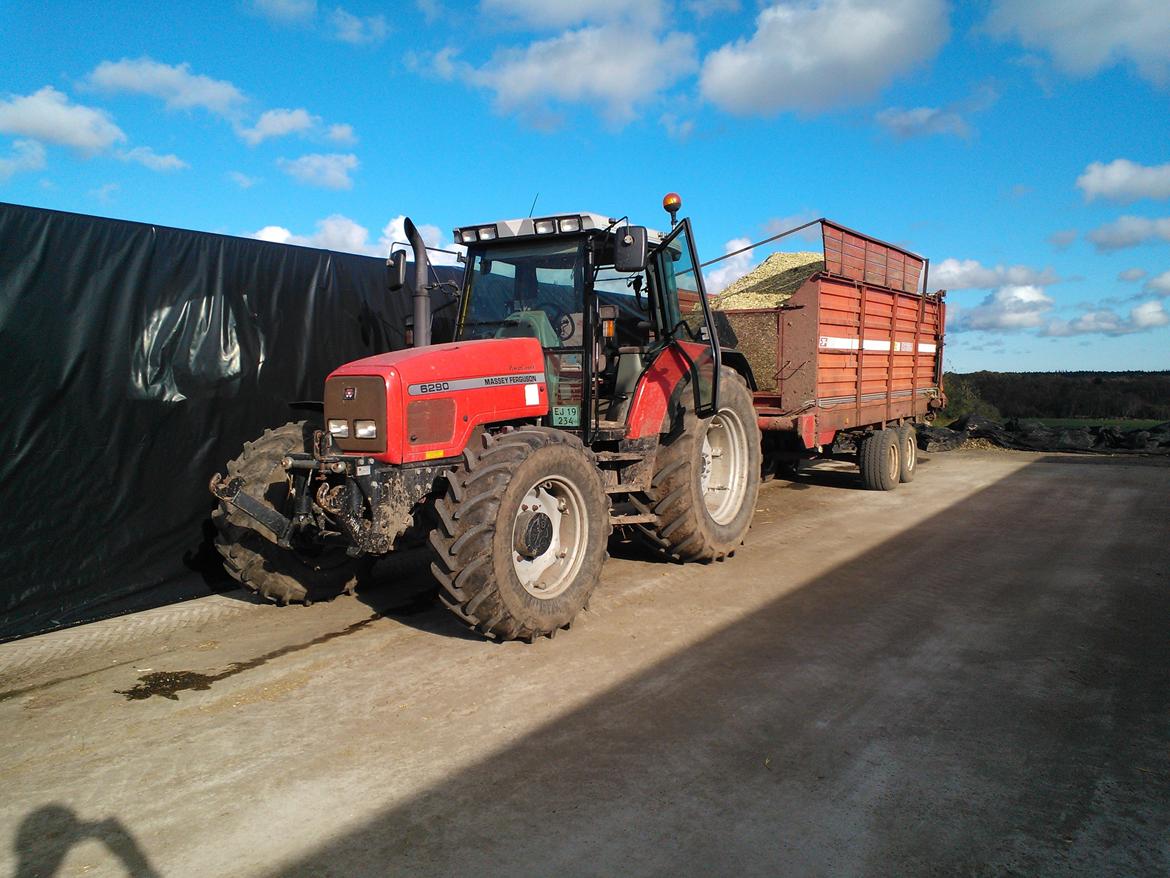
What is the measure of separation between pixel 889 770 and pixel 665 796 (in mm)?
906

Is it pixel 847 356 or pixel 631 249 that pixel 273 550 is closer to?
pixel 631 249

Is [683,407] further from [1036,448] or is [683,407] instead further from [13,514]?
[1036,448]

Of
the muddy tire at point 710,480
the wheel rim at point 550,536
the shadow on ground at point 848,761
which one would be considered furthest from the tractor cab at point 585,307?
the shadow on ground at point 848,761

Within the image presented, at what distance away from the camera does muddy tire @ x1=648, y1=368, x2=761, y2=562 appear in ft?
19.6

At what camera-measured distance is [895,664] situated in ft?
14.3

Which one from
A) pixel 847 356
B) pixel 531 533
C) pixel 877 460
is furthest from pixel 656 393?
pixel 877 460

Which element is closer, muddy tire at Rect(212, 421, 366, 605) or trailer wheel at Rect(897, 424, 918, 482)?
muddy tire at Rect(212, 421, 366, 605)

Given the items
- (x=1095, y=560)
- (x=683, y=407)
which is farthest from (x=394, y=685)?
(x=1095, y=560)

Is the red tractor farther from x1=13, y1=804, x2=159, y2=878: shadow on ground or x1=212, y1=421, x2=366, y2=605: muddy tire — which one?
x1=13, y1=804, x2=159, y2=878: shadow on ground

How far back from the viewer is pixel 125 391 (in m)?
5.60

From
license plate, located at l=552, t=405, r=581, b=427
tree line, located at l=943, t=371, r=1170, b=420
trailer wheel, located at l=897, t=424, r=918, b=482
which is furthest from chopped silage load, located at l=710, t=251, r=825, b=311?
tree line, located at l=943, t=371, r=1170, b=420

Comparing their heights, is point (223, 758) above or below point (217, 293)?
below

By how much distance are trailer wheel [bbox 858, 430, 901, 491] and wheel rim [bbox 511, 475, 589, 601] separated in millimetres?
6205

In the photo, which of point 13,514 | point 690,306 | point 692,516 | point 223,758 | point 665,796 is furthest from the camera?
point 690,306
